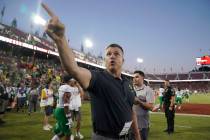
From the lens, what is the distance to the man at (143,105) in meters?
6.00

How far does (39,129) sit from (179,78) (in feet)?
359

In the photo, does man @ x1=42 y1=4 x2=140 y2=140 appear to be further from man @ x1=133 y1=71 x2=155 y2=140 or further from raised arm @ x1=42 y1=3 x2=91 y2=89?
man @ x1=133 y1=71 x2=155 y2=140

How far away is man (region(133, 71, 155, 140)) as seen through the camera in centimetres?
600

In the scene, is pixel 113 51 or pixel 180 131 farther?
pixel 180 131

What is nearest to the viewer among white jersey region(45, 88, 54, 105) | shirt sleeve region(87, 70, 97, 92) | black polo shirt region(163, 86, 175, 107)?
shirt sleeve region(87, 70, 97, 92)

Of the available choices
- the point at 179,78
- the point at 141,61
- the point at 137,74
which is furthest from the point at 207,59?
the point at 137,74

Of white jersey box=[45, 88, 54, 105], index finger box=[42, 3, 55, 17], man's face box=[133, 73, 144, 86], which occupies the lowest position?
white jersey box=[45, 88, 54, 105]

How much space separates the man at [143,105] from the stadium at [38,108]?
289 cm

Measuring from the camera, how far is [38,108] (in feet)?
70.2

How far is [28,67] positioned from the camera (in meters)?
31.9

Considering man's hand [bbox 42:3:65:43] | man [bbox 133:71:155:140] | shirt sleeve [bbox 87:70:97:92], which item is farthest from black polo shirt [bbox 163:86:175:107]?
man's hand [bbox 42:3:65:43]

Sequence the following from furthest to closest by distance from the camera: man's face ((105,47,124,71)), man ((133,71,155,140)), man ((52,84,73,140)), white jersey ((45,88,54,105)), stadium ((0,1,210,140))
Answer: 1. white jersey ((45,88,54,105))
2. stadium ((0,1,210,140))
3. man ((52,84,73,140))
4. man ((133,71,155,140))
5. man's face ((105,47,124,71))

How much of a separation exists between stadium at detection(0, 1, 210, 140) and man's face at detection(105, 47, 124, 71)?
453 mm

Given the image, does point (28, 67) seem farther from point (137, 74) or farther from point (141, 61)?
point (141, 61)
